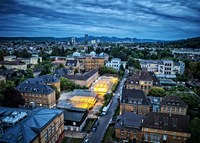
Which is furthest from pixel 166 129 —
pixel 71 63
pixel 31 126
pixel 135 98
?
pixel 71 63

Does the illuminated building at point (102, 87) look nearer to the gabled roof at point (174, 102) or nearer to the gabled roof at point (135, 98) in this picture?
the gabled roof at point (135, 98)

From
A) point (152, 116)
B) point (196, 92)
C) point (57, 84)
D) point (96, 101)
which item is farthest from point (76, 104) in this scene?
point (196, 92)

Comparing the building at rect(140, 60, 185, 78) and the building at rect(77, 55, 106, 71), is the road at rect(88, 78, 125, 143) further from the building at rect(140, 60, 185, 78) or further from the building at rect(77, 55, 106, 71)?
the building at rect(77, 55, 106, 71)

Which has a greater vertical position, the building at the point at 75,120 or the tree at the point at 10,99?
the tree at the point at 10,99

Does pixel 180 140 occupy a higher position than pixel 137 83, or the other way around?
pixel 137 83

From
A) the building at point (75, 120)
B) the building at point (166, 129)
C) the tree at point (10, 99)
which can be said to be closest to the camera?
the building at point (166, 129)

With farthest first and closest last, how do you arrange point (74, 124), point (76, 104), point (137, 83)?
point (137, 83) < point (76, 104) < point (74, 124)

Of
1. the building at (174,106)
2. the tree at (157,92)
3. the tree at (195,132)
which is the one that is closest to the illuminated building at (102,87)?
the tree at (157,92)

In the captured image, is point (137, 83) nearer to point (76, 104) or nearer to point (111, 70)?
point (76, 104)
